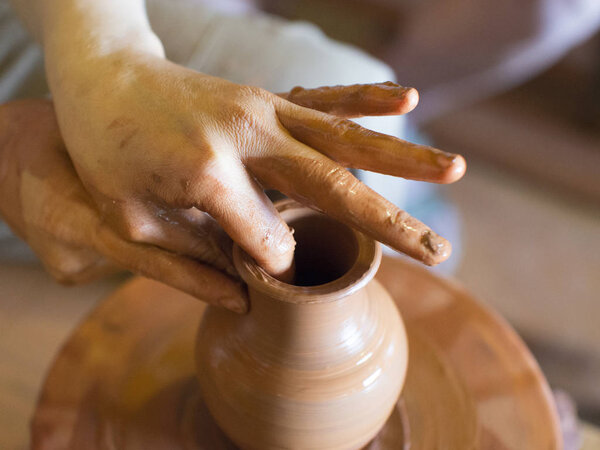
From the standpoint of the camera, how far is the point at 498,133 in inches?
108

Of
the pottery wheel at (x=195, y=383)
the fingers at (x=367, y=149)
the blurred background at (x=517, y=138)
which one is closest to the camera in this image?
the fingers at (x=367, y=149)

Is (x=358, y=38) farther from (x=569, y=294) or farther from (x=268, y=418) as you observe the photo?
(x=268, y=418)

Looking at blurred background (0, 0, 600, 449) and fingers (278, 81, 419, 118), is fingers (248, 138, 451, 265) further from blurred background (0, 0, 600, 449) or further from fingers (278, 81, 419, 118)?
blurred background (0, 0, 600, 449)

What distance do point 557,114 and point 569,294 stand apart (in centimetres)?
103

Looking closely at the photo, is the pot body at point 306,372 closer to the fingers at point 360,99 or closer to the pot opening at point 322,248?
the pot opening at point 322,248

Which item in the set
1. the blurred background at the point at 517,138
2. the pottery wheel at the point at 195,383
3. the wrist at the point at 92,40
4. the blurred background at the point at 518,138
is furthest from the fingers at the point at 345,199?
the blurred background at the point at 518,138

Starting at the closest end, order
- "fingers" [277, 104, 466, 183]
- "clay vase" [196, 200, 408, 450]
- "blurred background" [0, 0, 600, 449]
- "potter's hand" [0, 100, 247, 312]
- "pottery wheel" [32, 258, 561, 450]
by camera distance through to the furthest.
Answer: "fingers" [277, 104, 466, 183] < "clay vase" [196, 200, 408, 450] < "potter's hand" [0, 100, 247, 312] < "pottery wheel" [32, 258, 561, 450] < "blurred background" [0, 0, 600, 449]

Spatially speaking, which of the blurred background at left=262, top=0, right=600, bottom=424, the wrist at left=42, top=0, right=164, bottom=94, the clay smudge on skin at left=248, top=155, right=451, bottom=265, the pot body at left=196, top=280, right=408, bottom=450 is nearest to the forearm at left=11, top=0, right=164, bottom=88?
the wrist at left=42, top=0, right=164, bottom=94

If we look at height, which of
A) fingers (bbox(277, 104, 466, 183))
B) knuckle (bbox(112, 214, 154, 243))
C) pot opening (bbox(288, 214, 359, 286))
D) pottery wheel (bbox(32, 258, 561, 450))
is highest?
fingers (bbox(277, 104, 466, 183))

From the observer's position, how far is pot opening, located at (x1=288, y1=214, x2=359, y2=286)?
2.90 ft

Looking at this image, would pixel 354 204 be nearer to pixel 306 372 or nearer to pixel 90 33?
pixel 306 372

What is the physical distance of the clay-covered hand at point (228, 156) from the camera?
72 cm

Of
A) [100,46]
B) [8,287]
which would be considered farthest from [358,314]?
[8,287]

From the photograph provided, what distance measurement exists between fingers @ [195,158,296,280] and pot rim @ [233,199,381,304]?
26 millimetres
